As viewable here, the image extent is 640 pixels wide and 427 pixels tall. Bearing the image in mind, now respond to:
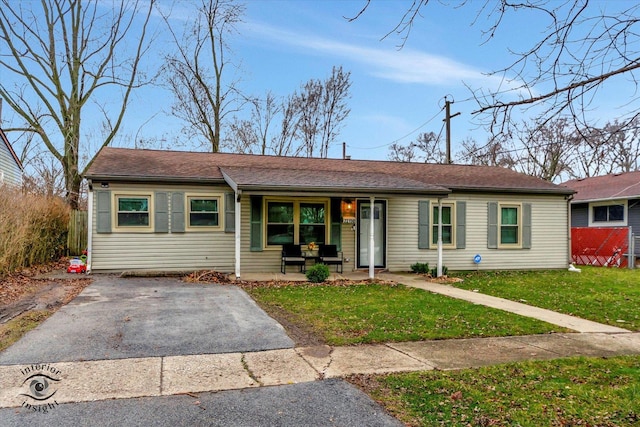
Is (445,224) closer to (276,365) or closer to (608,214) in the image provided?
(276,365)

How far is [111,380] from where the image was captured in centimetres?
367

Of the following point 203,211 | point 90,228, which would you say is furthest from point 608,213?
point 90,228

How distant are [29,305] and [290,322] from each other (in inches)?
168

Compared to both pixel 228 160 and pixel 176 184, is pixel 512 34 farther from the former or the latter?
pixel 228 160

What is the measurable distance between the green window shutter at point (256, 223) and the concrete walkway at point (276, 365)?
691cm

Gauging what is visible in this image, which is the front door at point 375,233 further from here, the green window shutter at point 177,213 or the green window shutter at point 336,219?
the green window shutter at point 177,213

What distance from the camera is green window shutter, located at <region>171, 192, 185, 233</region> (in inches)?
432

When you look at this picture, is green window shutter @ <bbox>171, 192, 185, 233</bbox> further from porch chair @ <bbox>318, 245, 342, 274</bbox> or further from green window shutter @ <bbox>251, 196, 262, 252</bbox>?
porch chair @ <bbox>318, 245, 342, 274</bbox>

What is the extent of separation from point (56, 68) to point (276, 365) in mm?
→ 19390

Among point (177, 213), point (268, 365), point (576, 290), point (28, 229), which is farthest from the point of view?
point (177, 213)

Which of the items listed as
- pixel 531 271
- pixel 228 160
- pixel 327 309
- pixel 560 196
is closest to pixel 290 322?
pixel 327 309

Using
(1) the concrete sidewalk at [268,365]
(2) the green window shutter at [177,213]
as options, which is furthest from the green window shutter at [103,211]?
(1) the concrete sidewalk at [268,365]

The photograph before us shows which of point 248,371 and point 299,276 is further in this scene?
point 299,276

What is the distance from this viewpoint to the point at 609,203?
717 inches
